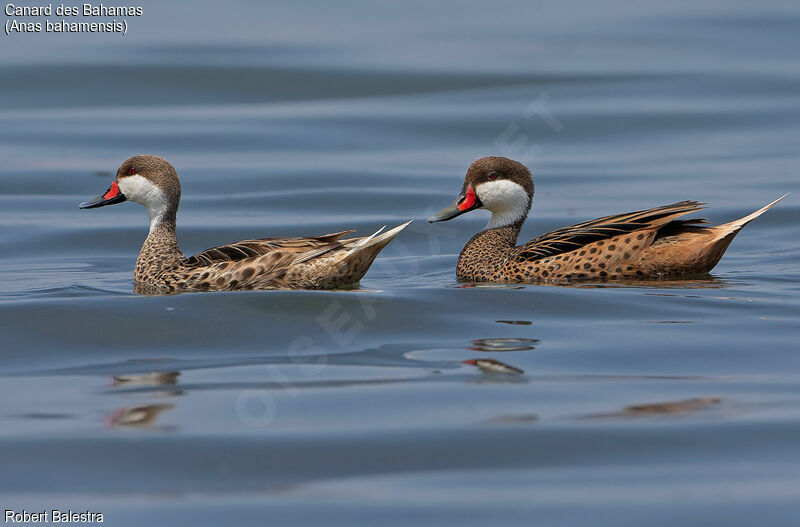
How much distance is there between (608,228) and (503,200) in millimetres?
1095

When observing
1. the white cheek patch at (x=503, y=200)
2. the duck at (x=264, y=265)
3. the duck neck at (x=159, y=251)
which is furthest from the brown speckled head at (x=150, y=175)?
the white cheek patch at (x=503, y=200)

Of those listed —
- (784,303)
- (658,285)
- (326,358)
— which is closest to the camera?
(326,358)

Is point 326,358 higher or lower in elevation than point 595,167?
lower

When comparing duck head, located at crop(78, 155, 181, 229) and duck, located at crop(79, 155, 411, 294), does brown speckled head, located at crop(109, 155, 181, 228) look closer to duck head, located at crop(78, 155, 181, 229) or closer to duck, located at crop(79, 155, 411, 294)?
duck head, located at crop(78, 155, 181, 229)

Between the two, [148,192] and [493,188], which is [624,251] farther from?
[148,192]

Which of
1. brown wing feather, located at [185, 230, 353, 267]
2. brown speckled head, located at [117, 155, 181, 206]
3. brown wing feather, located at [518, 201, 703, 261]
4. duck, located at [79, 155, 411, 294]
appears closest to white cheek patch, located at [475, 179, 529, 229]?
brown wing feather, located at [518, 201, 703, 261]

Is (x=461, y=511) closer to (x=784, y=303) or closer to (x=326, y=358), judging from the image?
(x=326, y=358)

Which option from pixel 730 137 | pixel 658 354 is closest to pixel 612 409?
pixel 658 354

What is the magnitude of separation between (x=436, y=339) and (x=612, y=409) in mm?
1914

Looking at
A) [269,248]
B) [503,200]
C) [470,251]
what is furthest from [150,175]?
[503,200]

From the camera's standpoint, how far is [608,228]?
10891mm

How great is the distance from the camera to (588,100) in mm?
22203

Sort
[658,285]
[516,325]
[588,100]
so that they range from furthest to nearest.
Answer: [588,100]
[658,285]
[516,325]

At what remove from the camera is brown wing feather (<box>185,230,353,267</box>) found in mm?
10289
